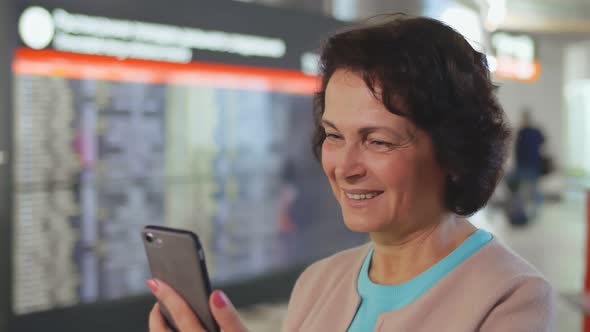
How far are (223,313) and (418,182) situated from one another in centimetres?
47

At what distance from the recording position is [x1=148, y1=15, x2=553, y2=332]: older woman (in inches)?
50.5

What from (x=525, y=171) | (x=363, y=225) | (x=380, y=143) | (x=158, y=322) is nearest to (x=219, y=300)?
(x=158, y=322)

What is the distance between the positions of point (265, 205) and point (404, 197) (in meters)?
4.09

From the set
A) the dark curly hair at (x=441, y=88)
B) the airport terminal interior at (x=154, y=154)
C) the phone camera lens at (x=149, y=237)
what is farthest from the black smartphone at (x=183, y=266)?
Answer: the airport terminal interior at (x=154, y=154)

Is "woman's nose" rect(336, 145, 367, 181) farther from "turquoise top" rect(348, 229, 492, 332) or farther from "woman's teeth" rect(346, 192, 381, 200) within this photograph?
"turquoise top" rect(348, 229, 492, 332)

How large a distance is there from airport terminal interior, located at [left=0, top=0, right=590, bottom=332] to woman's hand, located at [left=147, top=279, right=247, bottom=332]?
7.36 ft

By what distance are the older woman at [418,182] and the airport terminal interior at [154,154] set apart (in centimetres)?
199

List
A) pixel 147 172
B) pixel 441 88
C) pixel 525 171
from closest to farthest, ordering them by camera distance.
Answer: pixel 441 88
pixel 147 172
pixel 525 171

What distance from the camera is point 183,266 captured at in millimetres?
1423

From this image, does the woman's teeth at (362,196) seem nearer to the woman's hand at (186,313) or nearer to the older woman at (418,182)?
the older woman at (418,182)

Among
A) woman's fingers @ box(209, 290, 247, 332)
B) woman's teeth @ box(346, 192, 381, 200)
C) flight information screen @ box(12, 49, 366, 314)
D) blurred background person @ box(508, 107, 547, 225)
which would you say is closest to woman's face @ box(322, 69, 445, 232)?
woman's teeth @ box(346, 192, 381, 200)

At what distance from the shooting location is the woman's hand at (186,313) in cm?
136

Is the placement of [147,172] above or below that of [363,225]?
below

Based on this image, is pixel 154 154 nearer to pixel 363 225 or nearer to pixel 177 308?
pixel 177 308
